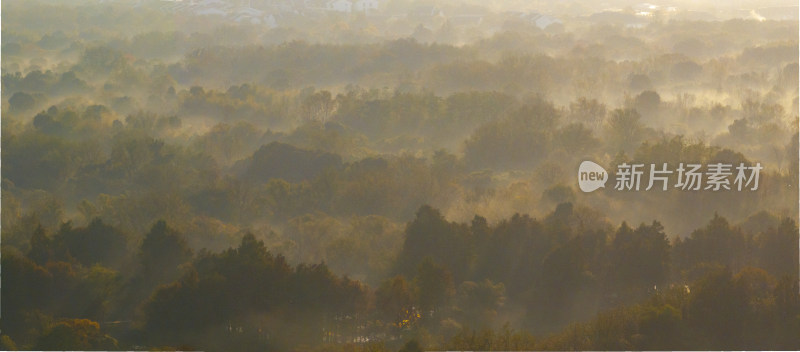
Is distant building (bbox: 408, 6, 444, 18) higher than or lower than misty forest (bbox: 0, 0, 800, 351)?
higher

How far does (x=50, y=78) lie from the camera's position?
7438 cm

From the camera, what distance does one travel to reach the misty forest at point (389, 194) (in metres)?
25.6

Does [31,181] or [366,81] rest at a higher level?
[366,81]

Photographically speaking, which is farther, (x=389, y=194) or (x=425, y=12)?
(x=425, y=12)

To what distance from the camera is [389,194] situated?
44.8 meters

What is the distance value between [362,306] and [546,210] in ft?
54.3

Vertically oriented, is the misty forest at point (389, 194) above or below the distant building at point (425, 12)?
below

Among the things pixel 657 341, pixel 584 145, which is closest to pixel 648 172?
pixel 584 145

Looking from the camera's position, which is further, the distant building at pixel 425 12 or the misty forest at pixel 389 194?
the distant building at pixel 425 12

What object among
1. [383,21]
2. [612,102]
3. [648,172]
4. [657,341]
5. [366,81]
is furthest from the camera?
[383,21]

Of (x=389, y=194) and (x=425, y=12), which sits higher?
(x=425, y=12)

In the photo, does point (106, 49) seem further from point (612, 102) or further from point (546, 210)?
point (546, 210)

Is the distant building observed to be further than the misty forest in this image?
Yes

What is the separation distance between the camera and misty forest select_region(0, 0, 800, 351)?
25609 mm
